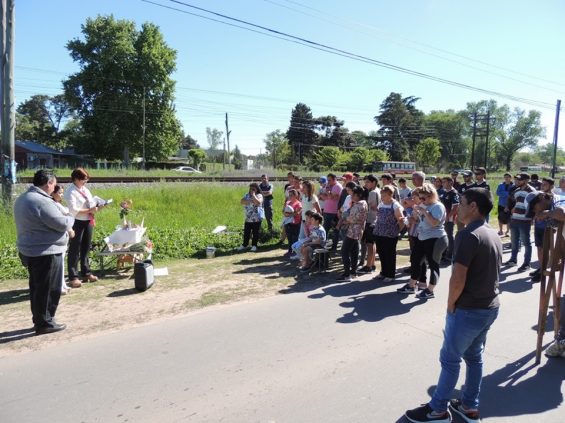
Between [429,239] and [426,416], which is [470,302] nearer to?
[426,416]

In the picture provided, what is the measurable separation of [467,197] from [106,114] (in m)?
42.8

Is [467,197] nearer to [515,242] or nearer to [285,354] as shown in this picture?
[285,354]

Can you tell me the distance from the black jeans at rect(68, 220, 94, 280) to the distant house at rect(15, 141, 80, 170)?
150 ft

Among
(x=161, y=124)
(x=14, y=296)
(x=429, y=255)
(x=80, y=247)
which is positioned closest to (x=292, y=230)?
(x=429, y=255)

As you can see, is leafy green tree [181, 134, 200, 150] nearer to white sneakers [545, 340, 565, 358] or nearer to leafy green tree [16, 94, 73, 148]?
leafy green tree [16, 94, 73, 148]

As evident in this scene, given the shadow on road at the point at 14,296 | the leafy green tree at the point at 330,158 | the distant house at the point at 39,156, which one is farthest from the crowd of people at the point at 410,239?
the leafy green tree at the point at 330,158

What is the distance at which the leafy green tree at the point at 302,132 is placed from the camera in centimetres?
7819

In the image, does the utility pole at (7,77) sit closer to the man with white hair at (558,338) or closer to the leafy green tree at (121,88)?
the man with white hair at (558,338)

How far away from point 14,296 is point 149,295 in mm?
2064

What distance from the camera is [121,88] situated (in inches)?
1625

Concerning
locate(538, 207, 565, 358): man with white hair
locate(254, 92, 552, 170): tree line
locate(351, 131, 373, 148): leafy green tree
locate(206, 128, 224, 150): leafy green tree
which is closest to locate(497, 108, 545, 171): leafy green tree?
locate(254, 92, 552, 170): tree line

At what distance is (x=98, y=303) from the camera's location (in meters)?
5.93

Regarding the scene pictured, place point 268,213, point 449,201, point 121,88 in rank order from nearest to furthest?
point 449,201
point 268,213
point 121,88

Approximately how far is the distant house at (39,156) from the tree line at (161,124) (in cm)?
163
